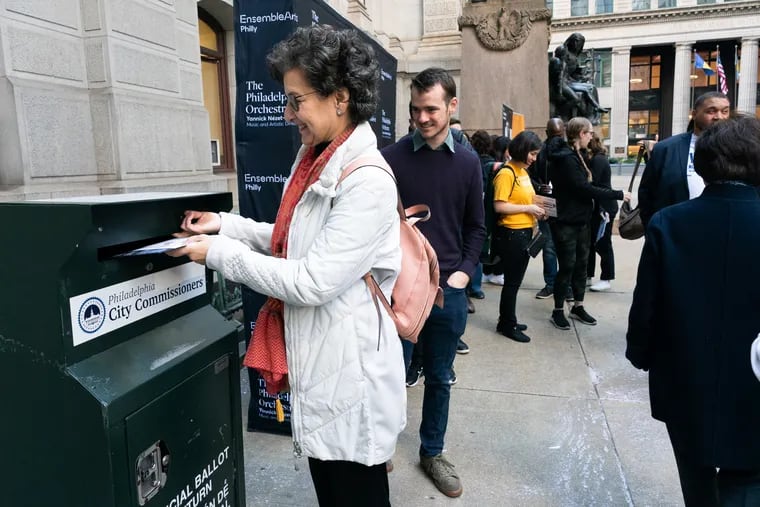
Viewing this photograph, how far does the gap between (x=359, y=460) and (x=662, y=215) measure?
4.38 ft

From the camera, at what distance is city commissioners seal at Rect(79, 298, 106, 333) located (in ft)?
4.44

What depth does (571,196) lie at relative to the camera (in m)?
5.32

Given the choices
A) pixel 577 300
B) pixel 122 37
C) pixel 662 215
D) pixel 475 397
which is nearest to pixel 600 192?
pixel 577 300

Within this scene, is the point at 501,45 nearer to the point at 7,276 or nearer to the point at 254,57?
the point at 254,57

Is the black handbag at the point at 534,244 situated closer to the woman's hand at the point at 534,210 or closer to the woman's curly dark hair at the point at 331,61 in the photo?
the woman's hand at the point at 534,210

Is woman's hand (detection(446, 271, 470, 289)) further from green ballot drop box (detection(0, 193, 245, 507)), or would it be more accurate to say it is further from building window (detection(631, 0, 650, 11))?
building window (detection(631, 0, 650, 11))

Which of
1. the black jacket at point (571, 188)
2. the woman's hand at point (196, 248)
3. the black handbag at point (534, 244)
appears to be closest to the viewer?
the woman's hand at point (196, 248)

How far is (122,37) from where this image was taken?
5090 millimetres

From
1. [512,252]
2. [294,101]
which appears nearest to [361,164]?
[294,101]

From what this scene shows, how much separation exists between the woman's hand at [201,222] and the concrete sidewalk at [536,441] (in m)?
1.66

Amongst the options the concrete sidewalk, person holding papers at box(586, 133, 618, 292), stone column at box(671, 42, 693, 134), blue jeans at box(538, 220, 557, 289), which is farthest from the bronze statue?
stone column at box(671, 42, 693, 134)

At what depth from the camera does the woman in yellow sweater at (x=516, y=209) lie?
4926mm

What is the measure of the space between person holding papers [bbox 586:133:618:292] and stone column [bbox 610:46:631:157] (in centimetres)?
4635

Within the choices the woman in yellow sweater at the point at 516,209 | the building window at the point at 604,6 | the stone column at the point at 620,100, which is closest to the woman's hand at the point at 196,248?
the woman in yellow sweater at the point at 516,209
